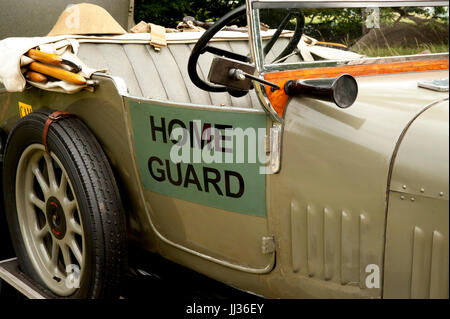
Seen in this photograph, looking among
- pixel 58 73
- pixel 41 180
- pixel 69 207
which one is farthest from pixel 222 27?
pixel 41 180

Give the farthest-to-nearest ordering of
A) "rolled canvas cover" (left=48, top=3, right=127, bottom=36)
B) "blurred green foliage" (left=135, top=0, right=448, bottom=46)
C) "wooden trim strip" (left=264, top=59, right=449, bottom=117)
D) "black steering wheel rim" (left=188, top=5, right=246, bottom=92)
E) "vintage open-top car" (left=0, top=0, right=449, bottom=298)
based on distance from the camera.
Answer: "rolled canvas cover" (left=48, top=3, right=127, bottom=36), "blurred green foliage" (left=135, top=0, right=448, bottom=46), "black steering wheel rim" (left=188, top=5, right=246, bottom=92), "wooden trim strip" (left=264, top=59, right=449, bottom=117), "vintage open-top car" (left=0, top=0, right=449, bottom=298)

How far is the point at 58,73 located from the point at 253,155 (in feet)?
3.04

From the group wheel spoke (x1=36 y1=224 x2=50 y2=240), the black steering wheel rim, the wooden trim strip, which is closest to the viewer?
the wooden trim strip

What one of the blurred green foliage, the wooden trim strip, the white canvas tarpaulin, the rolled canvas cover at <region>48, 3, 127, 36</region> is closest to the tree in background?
the rolled canvas cover at <region>48, 3, 127, 36</region>

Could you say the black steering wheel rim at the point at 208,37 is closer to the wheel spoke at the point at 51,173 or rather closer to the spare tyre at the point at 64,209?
the spare tyre at the point at 64,209

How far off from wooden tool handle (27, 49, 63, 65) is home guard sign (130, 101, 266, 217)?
1.27ft

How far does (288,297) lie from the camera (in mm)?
1817

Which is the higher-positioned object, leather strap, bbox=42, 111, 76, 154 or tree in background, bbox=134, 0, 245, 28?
tree in background, bbox=134, 0, 245, 28

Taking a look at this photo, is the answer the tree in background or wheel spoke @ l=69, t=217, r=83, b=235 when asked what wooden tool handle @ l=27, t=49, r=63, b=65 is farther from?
the tree in background

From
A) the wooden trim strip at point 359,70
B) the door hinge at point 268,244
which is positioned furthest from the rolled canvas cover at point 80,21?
the door hinge at point 268,244

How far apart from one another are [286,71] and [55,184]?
3.84 feet

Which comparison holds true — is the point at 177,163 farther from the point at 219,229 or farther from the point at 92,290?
the point at 92,290

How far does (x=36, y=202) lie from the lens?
2551 mm

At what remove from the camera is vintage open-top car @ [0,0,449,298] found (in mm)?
1496
